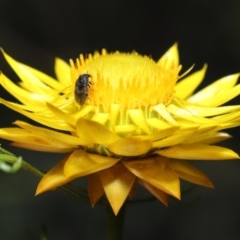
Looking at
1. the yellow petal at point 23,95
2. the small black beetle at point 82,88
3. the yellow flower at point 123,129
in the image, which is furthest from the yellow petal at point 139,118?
the yellow petal at point 23,95

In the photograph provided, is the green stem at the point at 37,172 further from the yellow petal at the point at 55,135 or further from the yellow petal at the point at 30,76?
the yellow petal at the point at 30,76

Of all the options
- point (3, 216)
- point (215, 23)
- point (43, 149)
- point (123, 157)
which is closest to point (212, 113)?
point (123, 157)

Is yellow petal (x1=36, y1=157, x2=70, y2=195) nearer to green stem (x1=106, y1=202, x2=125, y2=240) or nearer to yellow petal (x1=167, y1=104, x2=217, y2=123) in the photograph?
green stem (x1=106, y1=202, x2=125, y2=240)

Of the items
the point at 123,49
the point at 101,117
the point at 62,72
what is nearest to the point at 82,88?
the point at 101,117

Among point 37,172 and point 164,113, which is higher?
point 164,113

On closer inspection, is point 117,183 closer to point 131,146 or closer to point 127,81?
point 131,146

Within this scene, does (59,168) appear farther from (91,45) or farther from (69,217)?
(91,45)

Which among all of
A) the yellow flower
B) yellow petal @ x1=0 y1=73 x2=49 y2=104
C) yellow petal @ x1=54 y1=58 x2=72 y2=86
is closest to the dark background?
yellow petal @ x1=54 y1=58 x2=72 y2=86
